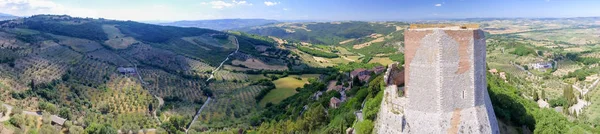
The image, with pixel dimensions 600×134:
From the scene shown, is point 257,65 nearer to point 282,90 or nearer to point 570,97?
point 282,90

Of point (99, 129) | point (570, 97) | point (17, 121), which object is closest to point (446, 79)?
point (99, 129)

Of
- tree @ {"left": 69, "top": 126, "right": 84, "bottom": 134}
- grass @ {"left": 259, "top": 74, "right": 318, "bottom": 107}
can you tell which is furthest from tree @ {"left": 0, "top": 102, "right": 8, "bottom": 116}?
grass @ {"left": 259, "top": 74, "right": 318, "bottom": 107}

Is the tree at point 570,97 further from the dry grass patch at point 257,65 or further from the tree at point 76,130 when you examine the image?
the tree at point 76,130

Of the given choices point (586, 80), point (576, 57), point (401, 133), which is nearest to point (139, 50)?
point (401, 133)

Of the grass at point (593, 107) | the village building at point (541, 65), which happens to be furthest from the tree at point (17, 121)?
the village building at point (541, 65)

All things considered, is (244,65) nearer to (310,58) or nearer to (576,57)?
(310,58)

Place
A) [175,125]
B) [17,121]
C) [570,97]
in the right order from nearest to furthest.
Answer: [17,121]
[175,125]
[570,97]
